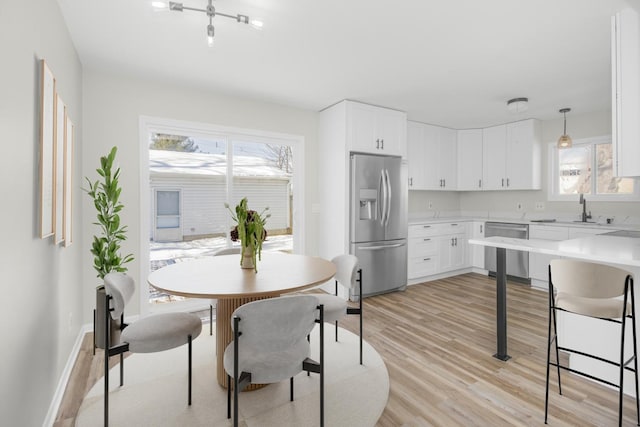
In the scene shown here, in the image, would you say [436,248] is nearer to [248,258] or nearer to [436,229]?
[436,229]

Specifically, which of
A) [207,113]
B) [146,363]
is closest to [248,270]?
[146,363]

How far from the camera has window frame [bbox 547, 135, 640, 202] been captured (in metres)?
4.30

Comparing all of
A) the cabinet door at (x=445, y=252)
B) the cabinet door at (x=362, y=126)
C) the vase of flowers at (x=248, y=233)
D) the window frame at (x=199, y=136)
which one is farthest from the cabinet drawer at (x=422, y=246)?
the vase of flowers at (x=248, y=233)

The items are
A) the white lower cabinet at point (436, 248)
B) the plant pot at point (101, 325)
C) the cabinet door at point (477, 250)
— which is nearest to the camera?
the plant pot at point (101, 325)

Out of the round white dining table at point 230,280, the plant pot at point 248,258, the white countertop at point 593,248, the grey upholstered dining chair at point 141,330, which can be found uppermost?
the white countertop at point 593,248

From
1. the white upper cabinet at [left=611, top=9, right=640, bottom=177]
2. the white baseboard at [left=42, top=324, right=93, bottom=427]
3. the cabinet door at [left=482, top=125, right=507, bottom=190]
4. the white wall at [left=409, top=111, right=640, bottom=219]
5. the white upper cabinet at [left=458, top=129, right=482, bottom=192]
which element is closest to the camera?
the white baseboard at [left=42, top=324, right=93, bottom=427]

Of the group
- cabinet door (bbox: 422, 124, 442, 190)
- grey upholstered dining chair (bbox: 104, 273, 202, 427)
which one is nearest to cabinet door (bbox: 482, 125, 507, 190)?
cabinet door (bbox: 422, 124, 442, 190)

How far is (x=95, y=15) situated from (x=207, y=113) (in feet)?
5.01

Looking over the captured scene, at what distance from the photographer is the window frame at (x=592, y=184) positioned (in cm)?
430

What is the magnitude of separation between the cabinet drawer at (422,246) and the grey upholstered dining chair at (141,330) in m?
3.58

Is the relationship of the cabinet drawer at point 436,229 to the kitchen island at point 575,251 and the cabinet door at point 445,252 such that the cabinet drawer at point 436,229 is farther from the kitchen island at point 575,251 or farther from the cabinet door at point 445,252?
the kitchen island at point 575,251

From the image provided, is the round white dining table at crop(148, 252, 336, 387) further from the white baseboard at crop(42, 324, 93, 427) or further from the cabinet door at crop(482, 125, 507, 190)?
the cabinet door at crop(482, 125, 507, 190)

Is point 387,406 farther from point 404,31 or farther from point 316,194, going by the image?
point 316,194

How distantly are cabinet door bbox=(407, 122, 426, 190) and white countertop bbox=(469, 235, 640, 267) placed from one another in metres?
2.67
